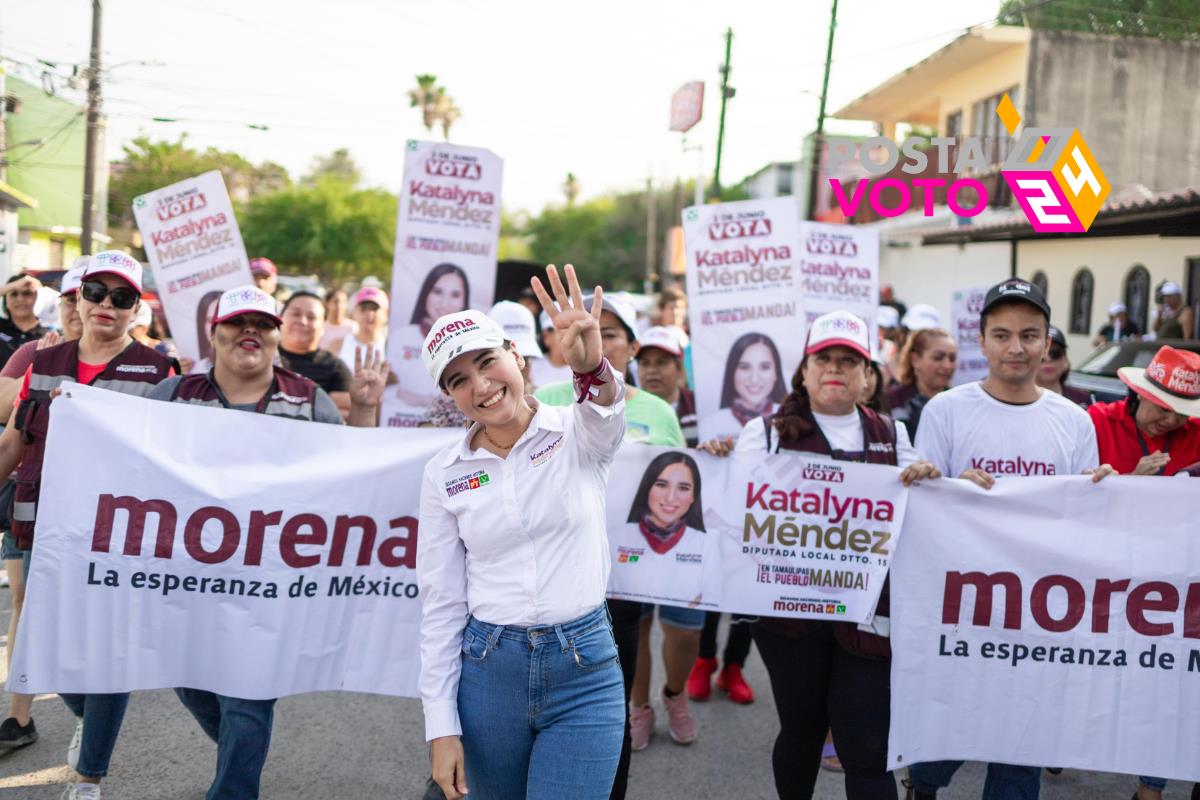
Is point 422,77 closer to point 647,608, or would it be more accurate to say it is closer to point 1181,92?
point 1181,92

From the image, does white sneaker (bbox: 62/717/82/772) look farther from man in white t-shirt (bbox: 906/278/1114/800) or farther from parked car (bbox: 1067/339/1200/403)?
parked car (bbox: 1067/339/1200/403)

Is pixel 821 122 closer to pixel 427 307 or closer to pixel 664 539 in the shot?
pixel 427 307

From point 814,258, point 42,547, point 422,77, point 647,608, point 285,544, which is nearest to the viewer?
point 42,547

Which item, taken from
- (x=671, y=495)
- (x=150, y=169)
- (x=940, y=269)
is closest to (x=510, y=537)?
(x=671, y=495)

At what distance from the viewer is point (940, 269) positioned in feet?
93.0

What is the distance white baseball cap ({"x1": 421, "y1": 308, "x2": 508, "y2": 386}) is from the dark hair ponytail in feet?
5.23

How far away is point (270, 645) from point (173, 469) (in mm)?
756

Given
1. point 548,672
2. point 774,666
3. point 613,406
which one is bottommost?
point 774,666

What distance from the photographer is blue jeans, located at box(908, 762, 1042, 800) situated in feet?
12.8

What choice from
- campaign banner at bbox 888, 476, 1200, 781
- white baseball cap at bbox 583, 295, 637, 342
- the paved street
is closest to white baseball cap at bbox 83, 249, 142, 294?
white baseball cap at bbox 583, 295, 637, 342

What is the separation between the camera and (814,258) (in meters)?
7.71

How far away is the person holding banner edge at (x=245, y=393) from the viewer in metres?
3.75

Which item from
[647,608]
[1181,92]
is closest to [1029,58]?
[1181,92]

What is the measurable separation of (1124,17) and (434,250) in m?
34.6
